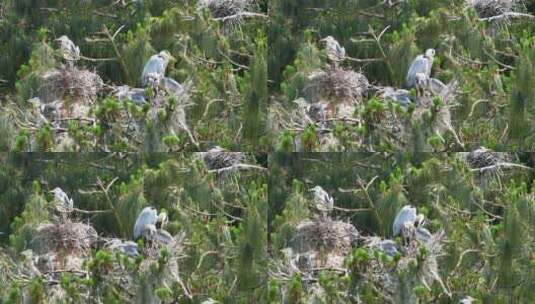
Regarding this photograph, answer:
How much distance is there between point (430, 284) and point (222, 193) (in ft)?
3.68

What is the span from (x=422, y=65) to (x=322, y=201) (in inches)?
32.8

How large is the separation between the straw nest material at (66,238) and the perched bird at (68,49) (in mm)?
842

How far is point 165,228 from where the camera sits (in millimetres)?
5125

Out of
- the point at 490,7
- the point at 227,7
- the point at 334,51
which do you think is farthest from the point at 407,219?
the point at 227,7

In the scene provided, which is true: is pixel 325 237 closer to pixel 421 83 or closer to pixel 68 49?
pixel 421 83

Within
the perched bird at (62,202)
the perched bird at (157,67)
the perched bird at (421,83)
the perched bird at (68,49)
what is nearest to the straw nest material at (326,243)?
the perched bird at (421,83)

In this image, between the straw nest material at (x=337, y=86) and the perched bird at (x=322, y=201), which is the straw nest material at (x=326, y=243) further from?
the straw nest material at (x=337, y=86)

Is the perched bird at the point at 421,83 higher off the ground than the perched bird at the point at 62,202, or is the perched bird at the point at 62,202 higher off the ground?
the perched bird at the point at 421,83

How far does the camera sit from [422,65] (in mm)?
5035

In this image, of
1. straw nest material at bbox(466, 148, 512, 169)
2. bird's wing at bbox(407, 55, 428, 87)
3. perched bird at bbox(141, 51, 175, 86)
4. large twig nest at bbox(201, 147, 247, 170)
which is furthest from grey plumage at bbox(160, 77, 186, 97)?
straw nest material at bbox(466, 148, 512, 169)

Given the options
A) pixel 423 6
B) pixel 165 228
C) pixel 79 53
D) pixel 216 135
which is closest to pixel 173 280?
pixel 165 228

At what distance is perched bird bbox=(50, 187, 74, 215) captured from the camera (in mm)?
5141

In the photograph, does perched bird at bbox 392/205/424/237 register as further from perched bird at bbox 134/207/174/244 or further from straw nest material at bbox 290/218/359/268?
perched bird at bbox 134/207/174/244

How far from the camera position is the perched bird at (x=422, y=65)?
16.5 feet
